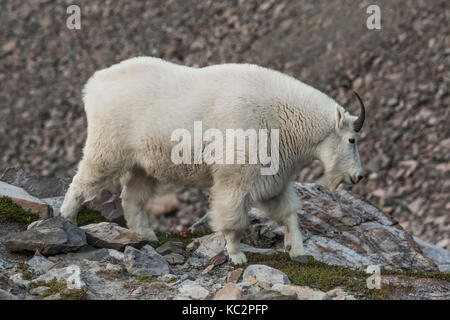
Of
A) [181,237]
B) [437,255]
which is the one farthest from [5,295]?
[437,255]

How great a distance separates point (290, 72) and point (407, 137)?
4.87m

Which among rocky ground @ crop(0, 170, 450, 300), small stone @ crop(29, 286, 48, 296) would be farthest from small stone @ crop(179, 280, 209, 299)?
small stone @ crop(29, 286, 48, 296)

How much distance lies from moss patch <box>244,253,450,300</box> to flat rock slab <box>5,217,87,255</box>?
7.55 ft

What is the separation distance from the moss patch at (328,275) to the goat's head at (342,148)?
129cm

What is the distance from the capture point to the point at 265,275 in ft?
26.3

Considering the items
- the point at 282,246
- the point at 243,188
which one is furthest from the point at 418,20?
the point at 243,188

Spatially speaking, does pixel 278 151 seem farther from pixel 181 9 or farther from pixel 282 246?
pixel 181 9

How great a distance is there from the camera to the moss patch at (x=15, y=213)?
33.2ft

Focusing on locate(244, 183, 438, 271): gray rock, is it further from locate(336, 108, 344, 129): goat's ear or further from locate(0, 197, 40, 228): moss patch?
locate(0, 197, 40, 228): moss patch

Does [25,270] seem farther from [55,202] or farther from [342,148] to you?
[342,148]

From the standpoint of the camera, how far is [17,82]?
1066 inches

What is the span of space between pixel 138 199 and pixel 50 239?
231cm

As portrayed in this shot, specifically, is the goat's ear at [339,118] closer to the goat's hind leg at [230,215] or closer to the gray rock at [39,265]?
the goat's hind leg at [230,215]

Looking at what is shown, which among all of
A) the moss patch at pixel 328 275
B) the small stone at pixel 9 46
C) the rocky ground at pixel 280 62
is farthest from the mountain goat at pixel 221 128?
the small stone at pixel 9 46
